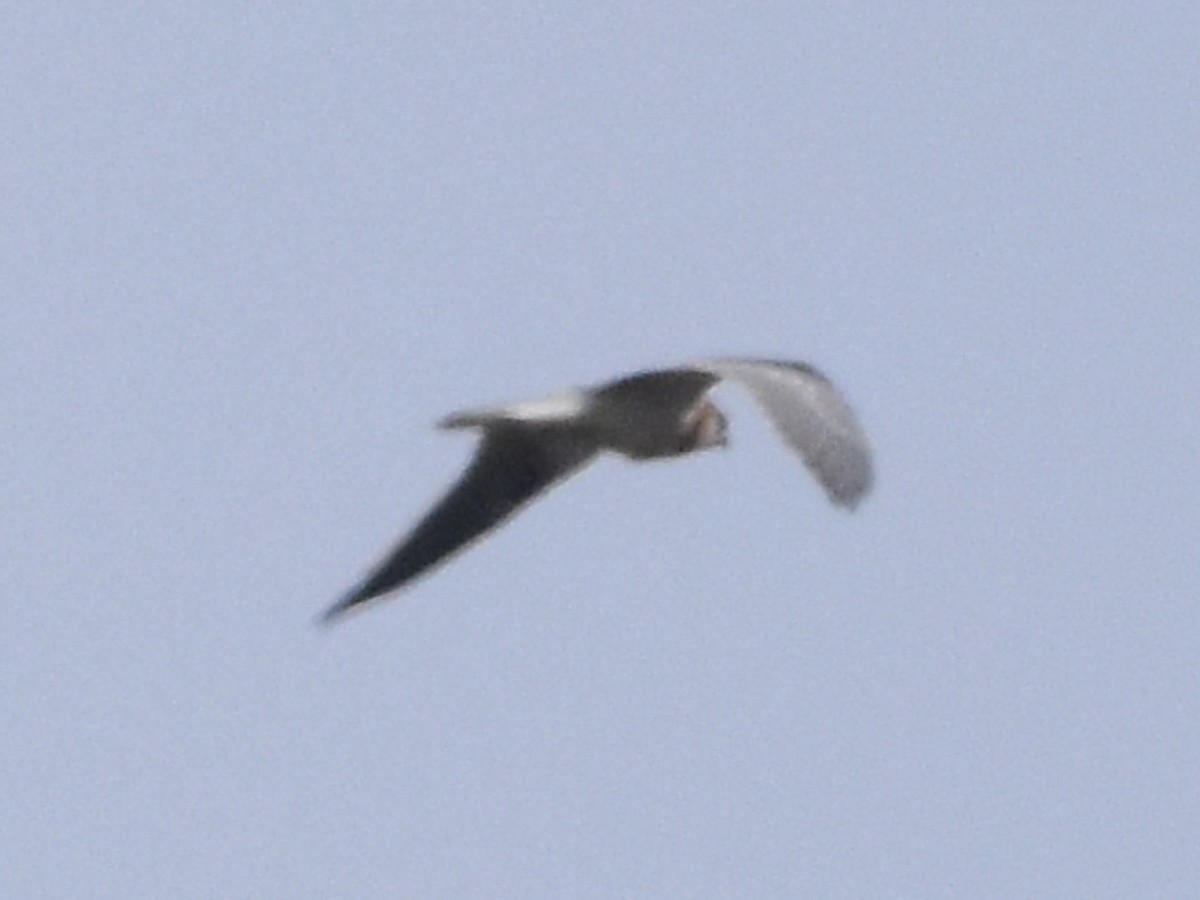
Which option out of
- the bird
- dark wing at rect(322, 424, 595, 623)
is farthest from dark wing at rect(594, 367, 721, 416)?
dark wing at rect(322, 424, 595, 623)

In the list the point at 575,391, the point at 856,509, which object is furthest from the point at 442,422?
the point at 856,509

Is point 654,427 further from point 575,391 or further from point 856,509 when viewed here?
point 856,509

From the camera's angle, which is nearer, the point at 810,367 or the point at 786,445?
the point at 786,445

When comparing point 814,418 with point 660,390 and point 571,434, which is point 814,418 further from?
point 571,434

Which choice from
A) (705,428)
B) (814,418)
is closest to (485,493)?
(705,428)

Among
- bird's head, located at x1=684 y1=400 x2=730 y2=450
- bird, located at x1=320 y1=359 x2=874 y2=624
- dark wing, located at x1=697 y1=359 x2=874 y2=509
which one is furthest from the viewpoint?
bird's head, located at x1=684 y1=400 x2=730 y2=450

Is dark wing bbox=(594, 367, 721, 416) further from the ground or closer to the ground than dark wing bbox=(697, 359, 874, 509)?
further from the ground

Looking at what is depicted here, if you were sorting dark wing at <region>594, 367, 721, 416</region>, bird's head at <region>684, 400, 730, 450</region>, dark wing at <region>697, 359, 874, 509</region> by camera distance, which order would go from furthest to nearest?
bird's head at <region>684, 400, 730, 450</region>
dark wing at <region>594, 367, 721, 416</region>
dark wing at <region>697, 359, 874, 509</region>

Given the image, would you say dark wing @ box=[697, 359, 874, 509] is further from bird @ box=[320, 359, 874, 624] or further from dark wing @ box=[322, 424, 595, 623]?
dark wing @ box=[322, 424, 595, 623]
